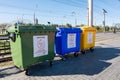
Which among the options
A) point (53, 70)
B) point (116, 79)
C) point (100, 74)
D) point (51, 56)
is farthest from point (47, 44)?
point (116, 79)

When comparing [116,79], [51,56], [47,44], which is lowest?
[116,79]

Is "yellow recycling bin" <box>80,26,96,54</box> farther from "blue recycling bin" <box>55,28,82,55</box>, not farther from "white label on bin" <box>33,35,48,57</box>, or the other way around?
"white label on bin" <box>33,35,48,57</box>

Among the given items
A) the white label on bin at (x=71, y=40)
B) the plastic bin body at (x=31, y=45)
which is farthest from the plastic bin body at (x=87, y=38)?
the plastic bin body at (x=31, y=45)

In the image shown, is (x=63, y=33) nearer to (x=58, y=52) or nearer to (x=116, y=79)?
(x=58, y=52)

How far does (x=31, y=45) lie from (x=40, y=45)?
0.44m

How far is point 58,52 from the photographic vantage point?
7898mm

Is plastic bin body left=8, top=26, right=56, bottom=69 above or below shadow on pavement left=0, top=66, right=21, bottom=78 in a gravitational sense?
above

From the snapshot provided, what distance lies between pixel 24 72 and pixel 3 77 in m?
0.75

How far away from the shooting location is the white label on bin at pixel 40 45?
19.4 feet

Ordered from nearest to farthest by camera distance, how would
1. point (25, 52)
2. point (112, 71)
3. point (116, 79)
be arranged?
point (116, 79), point (25, 52), point (112, 71)

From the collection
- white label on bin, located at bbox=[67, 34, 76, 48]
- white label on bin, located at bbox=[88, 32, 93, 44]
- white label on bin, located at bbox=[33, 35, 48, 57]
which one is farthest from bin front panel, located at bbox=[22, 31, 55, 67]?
white label on bin, located at bbox=[88, 32, 93, 44]

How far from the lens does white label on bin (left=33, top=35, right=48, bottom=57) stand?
5898 mm

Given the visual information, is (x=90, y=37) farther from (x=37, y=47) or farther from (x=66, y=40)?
(x=37, y=47)

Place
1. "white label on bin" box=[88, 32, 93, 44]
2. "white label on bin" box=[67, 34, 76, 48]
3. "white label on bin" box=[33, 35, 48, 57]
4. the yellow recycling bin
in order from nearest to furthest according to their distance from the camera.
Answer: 1. "white label on bin" box=[33, 35, 48, 57]
2. "white label on bin" box=[67, 34, 76, 48]
3. the yellow recycling bin
4. "white label on bin" box=[88, 32, 93, 44]
